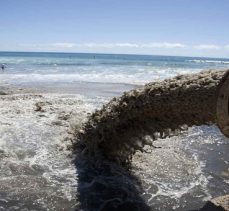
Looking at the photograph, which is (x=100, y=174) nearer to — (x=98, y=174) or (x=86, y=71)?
(x=98, y=174)

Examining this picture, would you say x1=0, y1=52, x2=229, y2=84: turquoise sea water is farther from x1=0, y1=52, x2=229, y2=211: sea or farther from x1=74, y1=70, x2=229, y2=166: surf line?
x1=74, y1=70, x2=229, y2=166: surf line

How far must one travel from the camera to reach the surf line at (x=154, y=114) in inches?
167

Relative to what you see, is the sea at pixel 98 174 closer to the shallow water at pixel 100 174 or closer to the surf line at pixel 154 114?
the shallow water at pixel 100 174

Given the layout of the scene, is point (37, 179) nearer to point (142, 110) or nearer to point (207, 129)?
point (142, 110)

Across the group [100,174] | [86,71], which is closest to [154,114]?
[100,174]

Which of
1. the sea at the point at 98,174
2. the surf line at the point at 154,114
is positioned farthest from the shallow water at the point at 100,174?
the surf line at the point at 154,114

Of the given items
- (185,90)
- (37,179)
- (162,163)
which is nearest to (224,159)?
(162,163)

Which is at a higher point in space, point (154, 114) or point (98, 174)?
point (154, 114)

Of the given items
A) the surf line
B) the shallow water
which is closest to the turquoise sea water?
the shallow water

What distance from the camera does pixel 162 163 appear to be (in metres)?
6.70

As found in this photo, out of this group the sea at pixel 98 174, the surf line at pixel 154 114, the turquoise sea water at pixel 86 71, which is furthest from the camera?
the turquoise sea water at pixel 86 71

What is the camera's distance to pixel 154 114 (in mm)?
5250

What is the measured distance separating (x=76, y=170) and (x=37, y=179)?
27.7 inches

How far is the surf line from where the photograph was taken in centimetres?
424
